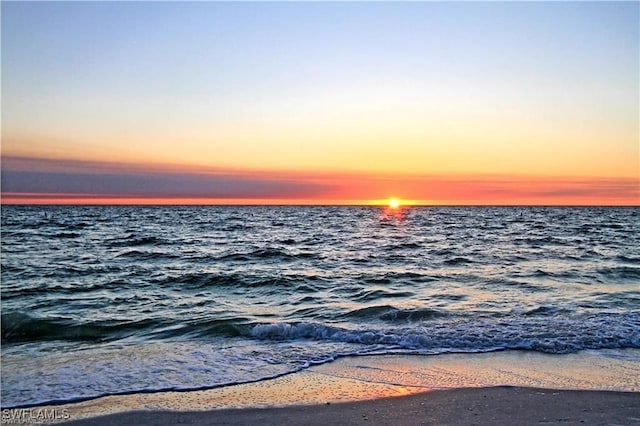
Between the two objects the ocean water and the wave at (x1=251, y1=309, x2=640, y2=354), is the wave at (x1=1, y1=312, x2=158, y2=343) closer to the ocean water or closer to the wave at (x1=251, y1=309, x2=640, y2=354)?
the ocean water

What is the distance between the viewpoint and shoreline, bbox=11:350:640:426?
6324mm

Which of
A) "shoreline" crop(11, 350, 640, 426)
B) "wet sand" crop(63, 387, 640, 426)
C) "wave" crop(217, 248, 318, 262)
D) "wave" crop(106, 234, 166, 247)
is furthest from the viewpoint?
"wave" crop(106, 234, 166, 247)

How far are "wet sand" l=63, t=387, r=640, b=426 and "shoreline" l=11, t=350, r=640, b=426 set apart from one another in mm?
26

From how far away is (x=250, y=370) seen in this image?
828 centimetres

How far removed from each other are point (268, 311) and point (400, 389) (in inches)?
275

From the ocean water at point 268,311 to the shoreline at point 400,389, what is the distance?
45cm

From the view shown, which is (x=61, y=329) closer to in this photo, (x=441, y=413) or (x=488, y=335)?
(x=441, y=413)

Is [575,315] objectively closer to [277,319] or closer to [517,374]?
[517,374]

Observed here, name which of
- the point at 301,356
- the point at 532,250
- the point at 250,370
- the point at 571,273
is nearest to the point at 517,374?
the point at 301,356

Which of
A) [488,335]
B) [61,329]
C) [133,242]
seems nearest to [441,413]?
[488,335]

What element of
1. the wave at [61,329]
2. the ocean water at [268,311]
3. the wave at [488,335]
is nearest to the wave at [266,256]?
the ocean water at [268,311]

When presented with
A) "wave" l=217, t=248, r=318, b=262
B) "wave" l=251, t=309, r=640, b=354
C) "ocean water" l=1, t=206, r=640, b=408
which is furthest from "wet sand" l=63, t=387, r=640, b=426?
"wave" l=217, t=248, r=318, b=262

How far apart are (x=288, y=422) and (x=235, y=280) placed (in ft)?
42.9

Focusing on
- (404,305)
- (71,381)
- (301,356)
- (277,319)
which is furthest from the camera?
(404,305)
